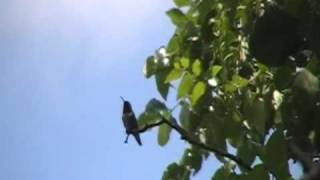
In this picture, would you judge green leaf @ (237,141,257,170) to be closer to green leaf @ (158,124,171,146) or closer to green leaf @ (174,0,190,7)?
green leaf @ (158,124,171,146)

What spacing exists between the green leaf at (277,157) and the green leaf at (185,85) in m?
0.58

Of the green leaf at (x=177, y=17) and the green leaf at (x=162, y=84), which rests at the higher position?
the green leaf at (x=177, y=17)

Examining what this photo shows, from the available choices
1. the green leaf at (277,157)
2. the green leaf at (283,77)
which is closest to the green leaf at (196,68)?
the green leaf at (283,77)

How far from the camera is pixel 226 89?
2.28 metres

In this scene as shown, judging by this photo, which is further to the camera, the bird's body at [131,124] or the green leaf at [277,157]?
the bird's body at [131,124]

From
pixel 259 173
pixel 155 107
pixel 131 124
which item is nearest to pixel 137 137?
pixel 131 124

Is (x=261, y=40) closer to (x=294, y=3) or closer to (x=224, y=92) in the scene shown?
(x=294, y=3)

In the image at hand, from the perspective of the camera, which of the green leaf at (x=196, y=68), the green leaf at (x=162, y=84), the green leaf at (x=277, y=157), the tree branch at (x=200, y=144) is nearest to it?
the green leaf at (x=277, y=157)

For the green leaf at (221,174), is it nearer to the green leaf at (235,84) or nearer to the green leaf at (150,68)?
the green leaf at (235,84)

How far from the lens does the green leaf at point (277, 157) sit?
179 centimetres

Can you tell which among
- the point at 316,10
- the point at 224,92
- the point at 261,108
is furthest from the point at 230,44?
the point at 316,10

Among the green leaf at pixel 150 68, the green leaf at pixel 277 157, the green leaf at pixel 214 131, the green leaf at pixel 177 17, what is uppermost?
the green leaf at pixel 177 17

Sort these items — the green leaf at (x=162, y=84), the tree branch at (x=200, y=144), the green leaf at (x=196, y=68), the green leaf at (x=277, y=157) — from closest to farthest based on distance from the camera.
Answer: the green leaf at (x=277, y=157)
the tree branch at (x=200, y=144)
the green leaf at (x=196, y=68)
the green leaf at (x=162, y=84)

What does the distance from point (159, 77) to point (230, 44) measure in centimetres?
34
